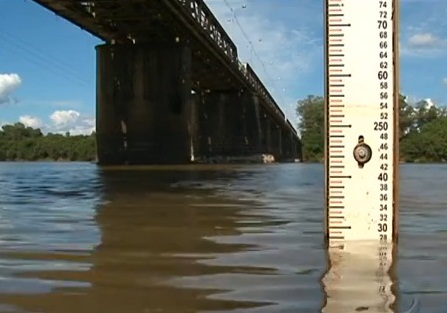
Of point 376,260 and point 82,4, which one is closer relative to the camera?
point 376,260

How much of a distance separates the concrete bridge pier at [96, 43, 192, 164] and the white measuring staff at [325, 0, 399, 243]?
30.7 meters

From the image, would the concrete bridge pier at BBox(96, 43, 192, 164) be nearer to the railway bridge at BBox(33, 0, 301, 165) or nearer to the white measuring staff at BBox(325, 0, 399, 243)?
the railway bridge at BBox(33, 0, 301, 165)

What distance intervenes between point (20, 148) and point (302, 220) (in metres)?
83.4

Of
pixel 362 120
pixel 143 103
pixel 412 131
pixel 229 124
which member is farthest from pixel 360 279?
pixel 412 131

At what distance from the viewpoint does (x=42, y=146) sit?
8719 centimetres

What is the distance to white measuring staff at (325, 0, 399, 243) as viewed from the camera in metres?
3.84

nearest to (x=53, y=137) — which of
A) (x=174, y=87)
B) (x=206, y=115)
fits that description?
(x=206, y=115)

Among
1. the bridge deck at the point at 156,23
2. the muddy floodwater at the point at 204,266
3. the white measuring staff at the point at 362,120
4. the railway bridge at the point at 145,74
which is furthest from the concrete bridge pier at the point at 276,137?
the white measuring staff at the point at 362,120

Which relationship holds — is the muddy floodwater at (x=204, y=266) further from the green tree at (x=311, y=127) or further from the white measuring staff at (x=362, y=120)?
the green tree at (x=311, y=127)

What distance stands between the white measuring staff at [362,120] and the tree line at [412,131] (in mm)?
55398

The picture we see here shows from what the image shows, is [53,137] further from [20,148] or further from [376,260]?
[376,260]

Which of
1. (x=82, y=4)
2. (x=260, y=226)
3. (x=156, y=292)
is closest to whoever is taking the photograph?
(x=156, y=292)

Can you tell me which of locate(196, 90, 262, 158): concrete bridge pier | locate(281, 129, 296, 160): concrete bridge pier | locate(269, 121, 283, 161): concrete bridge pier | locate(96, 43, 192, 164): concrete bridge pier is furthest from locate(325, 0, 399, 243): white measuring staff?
locate(281, 129, 296, 160): concrete bridge pier

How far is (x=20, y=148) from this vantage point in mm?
85125
